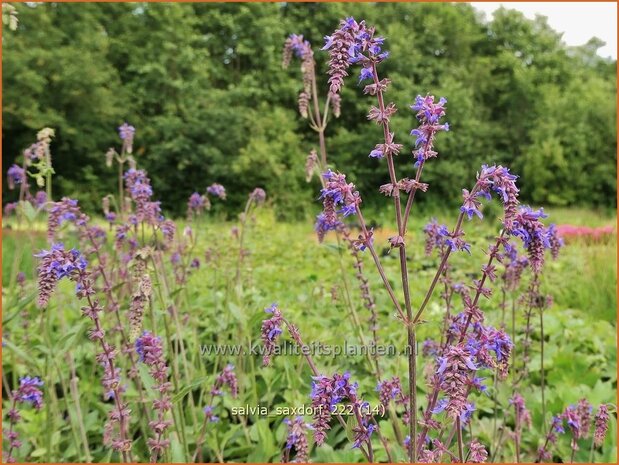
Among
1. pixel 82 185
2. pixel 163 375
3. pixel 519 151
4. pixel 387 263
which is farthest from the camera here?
pixel 519 151

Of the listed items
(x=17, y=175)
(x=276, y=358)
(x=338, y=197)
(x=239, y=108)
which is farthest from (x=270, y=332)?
(x=239, y=108)

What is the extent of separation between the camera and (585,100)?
23.1m

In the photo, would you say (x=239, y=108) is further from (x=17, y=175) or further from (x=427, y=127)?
(x=427, y=127)

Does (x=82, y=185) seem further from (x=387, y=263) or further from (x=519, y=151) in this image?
(x=519, y=151)

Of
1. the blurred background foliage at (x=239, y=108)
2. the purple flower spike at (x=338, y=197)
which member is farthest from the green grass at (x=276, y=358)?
the blurred background foliage at (x=239, y=108)

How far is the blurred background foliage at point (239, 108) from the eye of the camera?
2053 centimetres

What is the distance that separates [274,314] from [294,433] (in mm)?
450

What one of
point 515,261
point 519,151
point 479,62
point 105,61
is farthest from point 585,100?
point 515,261

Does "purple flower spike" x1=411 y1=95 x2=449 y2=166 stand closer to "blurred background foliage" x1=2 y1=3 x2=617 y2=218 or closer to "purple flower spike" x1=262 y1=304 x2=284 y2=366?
"purple flower spike" x1=262 y1=304 x2=284 y2=366

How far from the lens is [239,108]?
21.7 metres

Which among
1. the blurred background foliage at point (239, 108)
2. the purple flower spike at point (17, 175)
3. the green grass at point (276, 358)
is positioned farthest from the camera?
the blurred background foliage at point (239, 108)

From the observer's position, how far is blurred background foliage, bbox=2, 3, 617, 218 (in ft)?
67.4

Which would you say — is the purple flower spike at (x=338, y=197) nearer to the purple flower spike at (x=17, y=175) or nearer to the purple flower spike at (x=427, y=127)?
the purple flower spike at (x=427, y=127)

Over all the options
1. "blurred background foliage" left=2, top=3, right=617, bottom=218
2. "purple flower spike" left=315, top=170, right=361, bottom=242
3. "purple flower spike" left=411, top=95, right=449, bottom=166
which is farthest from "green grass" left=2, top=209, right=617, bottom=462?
"blurred background foliage" left=2, top=3, right=617, bottom=218
